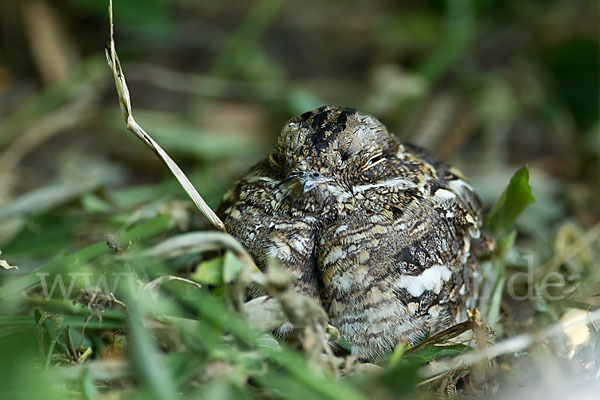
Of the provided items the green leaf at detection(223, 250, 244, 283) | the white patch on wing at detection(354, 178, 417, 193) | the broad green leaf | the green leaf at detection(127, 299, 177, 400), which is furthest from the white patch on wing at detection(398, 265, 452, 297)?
the green leaf at detection(127, 299, 177, 400)

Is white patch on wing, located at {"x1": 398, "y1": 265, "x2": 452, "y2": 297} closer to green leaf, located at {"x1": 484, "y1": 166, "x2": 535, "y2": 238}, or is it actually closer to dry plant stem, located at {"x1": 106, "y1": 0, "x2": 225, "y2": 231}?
green leaf, located at {"x1": 484, "y1": 166, "x2": 535, "y2": 238}

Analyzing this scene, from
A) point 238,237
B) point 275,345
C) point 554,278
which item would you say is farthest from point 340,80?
point 275,345

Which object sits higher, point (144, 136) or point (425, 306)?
point (144, 136)

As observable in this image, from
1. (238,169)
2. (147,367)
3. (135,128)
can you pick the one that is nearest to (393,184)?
(135,128)

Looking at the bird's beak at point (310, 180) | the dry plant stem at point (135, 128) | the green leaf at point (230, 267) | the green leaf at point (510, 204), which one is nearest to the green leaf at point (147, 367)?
the green leaf at point (230, 267)

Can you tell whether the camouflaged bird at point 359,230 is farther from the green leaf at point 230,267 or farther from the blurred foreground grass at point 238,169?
the green leaf at point 230,267

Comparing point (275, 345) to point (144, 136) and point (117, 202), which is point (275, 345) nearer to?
point (144, 136)

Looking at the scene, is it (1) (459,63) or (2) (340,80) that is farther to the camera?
(2) (340,80)

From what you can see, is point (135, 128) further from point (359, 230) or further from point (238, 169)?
point (238, 169)
